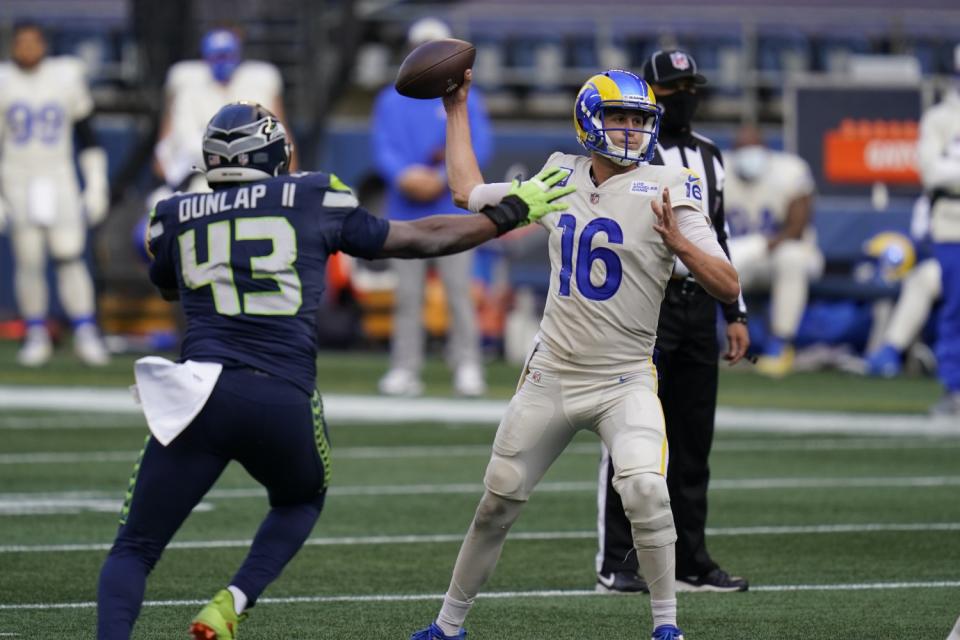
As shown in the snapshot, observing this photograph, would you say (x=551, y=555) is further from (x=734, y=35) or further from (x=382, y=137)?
(x=734, y=35)

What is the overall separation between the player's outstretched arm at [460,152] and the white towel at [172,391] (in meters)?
1.11

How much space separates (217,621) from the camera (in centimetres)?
516

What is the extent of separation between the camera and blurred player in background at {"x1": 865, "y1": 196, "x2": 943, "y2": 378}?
51.2 feet

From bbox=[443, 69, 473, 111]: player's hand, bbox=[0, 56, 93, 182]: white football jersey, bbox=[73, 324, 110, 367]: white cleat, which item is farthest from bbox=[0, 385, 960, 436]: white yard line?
bbox=[443, 69, 473, 111]: player's hand

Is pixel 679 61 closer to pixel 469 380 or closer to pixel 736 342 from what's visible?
pixel 736 342

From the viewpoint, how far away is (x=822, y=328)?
17.3 metres

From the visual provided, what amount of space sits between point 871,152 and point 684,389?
39.4ft

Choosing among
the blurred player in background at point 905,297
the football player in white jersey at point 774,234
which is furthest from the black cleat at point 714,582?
the football player in white jersey at point 774,234

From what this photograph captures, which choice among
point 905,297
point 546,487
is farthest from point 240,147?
point 905,297

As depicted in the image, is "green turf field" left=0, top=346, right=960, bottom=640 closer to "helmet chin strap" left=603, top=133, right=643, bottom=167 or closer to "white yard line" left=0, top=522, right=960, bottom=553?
"white yard line" left=0, top=522, right=960, bottom=553

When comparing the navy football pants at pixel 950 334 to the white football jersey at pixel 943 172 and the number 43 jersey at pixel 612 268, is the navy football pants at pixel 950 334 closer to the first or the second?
the white football jersey at pixel 943 172

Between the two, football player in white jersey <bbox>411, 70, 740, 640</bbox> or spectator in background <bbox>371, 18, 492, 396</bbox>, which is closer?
football player in white jersey <bbox>411, 70, 740, 640</bbox>

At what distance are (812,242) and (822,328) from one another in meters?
0.76

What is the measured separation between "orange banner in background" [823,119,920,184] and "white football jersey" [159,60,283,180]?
20.4ft
